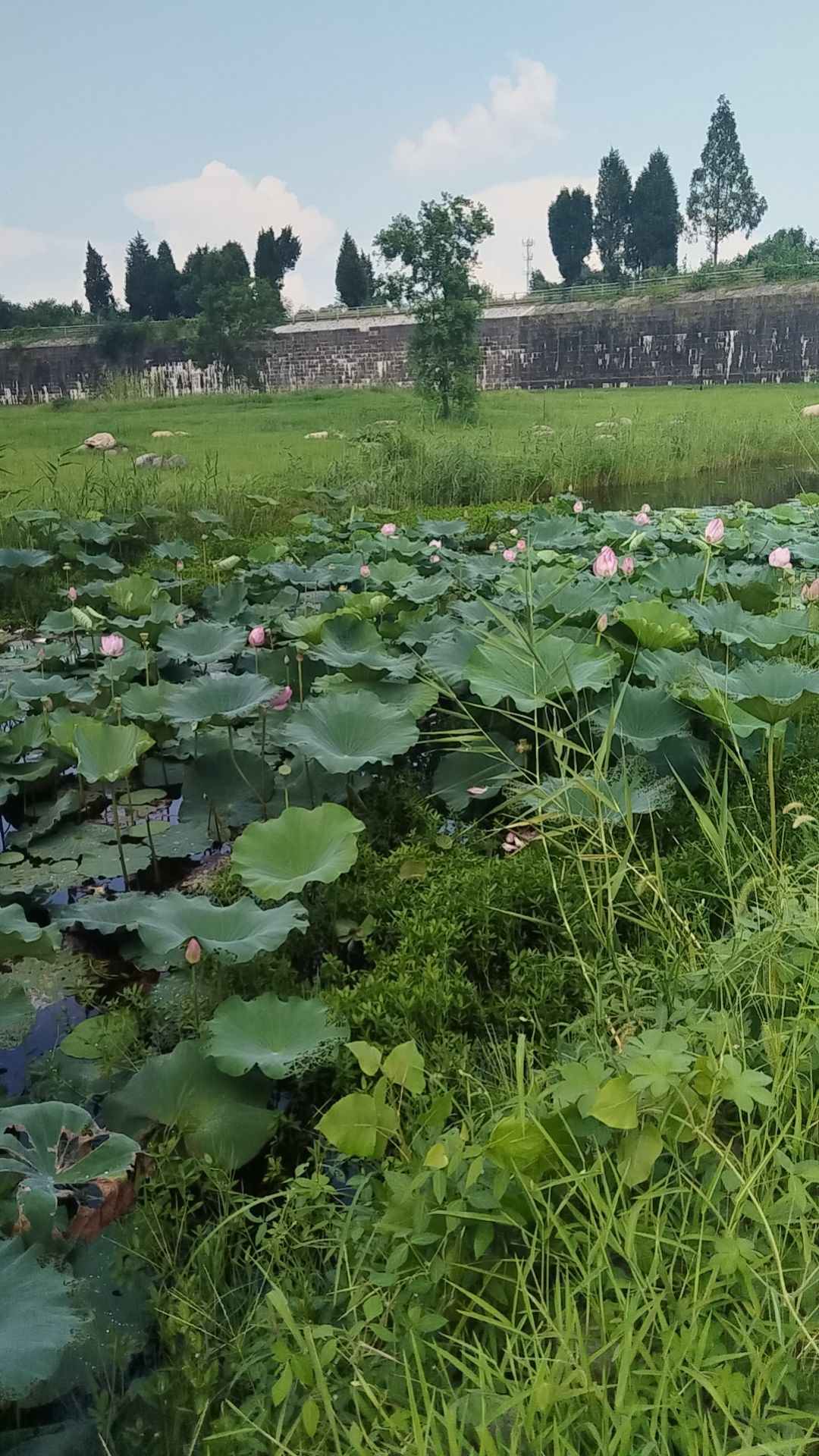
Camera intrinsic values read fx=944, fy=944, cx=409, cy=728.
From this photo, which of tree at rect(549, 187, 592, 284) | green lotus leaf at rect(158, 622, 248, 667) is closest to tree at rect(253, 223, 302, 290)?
tree at rect(549, 187, 592, 284)

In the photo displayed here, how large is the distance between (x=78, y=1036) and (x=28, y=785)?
112 cm

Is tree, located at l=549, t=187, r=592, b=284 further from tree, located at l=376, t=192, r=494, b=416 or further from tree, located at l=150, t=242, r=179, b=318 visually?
tree, located at l=376, t=192, r=494, b=416

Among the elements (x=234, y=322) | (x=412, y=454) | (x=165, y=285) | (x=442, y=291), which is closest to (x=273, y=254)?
(x=165, y=285)

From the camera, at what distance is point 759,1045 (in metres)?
1.24

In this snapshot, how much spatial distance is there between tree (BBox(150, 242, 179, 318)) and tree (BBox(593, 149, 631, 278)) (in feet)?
50.0

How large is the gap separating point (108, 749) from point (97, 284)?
37426 mm

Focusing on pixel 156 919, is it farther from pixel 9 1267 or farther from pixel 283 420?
pixel 283 420

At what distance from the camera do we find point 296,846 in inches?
70.6

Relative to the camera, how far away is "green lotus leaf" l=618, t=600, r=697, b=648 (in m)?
2.47

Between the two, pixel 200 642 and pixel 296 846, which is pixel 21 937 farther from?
pixel 200 642

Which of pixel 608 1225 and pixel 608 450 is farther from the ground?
pixel 608 450

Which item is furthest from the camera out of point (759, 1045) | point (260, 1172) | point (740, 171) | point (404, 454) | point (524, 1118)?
point (740, 171)

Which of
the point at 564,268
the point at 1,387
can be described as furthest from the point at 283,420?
the point at 564,268

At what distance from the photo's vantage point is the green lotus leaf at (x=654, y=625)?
2475mm
